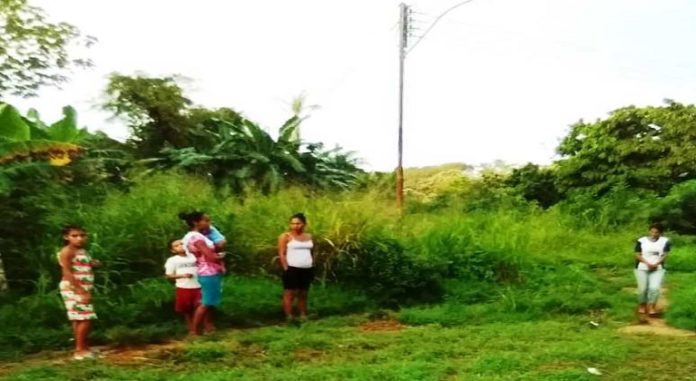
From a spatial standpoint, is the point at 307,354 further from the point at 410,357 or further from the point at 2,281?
the point at 2,281

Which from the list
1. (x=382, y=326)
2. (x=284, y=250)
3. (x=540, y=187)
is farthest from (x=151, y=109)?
(x=540, y=187)

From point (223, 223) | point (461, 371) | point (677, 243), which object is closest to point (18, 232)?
point (223, 223)

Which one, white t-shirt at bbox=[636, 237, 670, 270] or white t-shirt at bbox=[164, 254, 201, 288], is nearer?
white t-shirt at bbox=[164, 254, 201, 288]

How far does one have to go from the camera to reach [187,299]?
9.25m

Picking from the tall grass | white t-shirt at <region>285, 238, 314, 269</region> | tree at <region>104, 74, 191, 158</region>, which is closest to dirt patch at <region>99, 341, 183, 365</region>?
the tall grass

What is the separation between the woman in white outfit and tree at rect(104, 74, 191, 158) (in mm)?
11395

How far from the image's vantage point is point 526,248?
1497 centimetres

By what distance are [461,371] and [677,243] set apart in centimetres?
1426

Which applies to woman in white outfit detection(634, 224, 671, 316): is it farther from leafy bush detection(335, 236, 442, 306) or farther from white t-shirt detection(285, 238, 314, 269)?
white t-shirt detection(285, 238, 314, 269)

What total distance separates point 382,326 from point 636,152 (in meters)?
16.7

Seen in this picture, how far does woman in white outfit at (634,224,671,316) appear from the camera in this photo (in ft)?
35.1

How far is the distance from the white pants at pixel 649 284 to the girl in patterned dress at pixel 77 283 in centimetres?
692

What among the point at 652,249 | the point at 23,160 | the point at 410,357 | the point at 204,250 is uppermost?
the point at 23,160

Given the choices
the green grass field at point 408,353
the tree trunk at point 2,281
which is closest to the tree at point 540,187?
the green grass field at point 408,353
